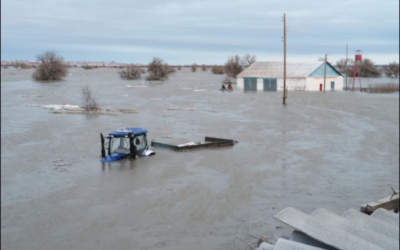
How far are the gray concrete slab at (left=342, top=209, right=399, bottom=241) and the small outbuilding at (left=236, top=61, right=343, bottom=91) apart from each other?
34.5m

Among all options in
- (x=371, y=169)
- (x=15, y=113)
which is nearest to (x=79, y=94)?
(x=15, y=113)

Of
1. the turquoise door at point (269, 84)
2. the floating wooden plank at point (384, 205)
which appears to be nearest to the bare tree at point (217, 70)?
the turquoise door at point (269, 84)

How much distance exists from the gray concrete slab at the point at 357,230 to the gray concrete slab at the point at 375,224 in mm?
386

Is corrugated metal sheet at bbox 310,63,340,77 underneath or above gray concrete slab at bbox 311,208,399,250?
above

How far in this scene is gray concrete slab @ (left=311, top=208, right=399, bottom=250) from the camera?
5.18 meters

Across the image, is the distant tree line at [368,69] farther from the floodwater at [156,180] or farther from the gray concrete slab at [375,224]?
the gray concrete slab at [375,224]

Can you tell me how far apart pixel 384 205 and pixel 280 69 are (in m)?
35.5

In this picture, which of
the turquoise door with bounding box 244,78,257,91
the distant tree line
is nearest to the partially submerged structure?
the turquoise door with bounding box 244,78,257,91

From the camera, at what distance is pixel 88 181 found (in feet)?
27.8

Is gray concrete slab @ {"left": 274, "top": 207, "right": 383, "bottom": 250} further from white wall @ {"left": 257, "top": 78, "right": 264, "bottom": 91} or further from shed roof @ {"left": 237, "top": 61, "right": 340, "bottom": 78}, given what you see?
white wall @ {"left": 257, "top": 78, "right": 264, "bottom": 91}

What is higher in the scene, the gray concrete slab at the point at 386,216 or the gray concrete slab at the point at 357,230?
the gray concrete slab at the point at 357,230

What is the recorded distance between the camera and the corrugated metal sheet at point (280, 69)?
133 ft

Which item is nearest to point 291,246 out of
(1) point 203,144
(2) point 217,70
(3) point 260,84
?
(1) point 203,144

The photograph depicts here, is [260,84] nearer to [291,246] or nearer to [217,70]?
[217,70]
